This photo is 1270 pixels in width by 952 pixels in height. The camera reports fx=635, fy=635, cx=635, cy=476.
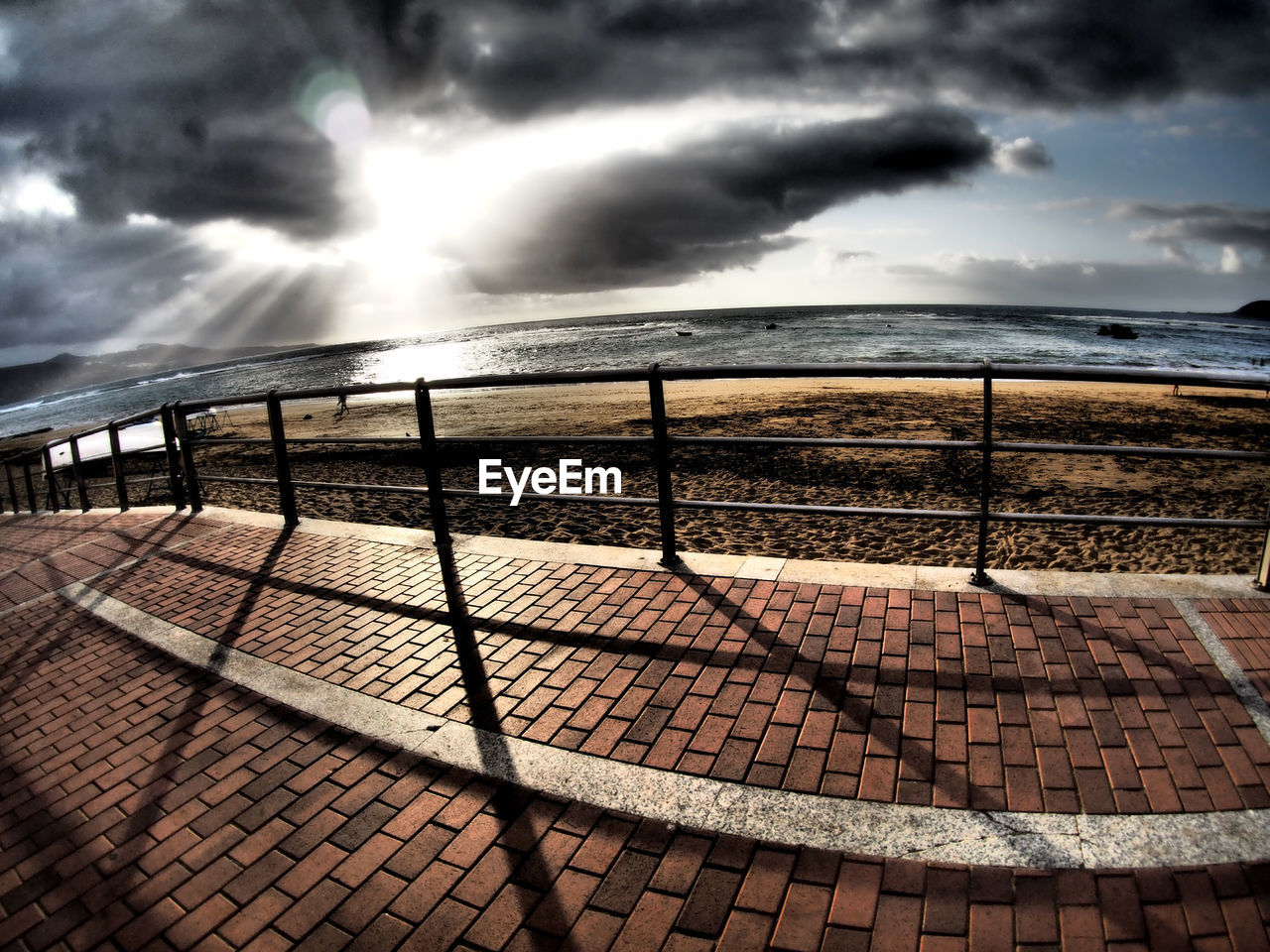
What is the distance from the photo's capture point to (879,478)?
328 inches

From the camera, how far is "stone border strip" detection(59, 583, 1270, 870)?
6.39 ft

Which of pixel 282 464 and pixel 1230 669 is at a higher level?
pixel 282 464

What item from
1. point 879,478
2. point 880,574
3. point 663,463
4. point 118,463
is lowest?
point 879,478

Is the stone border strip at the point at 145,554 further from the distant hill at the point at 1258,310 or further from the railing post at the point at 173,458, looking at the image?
the distant hill at the point at 1258,310

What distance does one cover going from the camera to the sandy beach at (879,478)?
582cm

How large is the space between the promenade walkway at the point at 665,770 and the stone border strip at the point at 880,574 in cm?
3

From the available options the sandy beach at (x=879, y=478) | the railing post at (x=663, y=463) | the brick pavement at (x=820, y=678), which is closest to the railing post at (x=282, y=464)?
the sandy beach at (x=879, y=478)

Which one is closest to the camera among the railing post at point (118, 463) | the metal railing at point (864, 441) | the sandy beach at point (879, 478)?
the metal railing at point (864, 441)

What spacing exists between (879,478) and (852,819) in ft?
22.2

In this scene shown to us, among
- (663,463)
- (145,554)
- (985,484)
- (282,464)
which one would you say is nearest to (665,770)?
(663,463)

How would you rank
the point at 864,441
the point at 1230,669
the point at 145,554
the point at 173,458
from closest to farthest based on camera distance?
the point at 1230,669 < the point at 864,441 < the point at 145,554 < the point at 173,458

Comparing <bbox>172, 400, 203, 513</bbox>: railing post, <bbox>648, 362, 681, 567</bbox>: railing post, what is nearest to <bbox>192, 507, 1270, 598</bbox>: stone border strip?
<bbox>648, 362, 681, 567</bbox>: railing post

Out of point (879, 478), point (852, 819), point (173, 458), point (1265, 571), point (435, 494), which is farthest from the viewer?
point (879, 478)

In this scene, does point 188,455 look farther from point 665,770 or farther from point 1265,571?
point 1265,571
